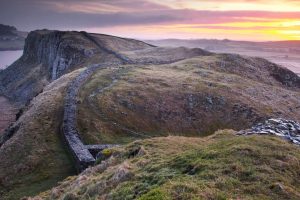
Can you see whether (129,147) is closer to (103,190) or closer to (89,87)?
(103,190)

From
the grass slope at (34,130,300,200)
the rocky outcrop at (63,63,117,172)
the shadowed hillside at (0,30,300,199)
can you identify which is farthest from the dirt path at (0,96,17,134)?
the grass slope at (34,130,300,200)

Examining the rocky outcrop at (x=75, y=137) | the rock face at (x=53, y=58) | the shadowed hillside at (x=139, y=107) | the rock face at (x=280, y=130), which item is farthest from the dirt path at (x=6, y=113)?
the rock face at (x=280, y=130)

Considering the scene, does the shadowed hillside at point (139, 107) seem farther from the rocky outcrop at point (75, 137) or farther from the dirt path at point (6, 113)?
the dirt path at point (6, 113)

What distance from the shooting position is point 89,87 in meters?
65.0

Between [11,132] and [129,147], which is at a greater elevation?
[129,147]

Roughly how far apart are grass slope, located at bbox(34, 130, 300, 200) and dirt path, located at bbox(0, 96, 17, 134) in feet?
230

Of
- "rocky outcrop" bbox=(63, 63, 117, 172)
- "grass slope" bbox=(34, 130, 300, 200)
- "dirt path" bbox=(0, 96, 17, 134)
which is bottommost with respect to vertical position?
"dirt path" bbox=(0, 96, 17, 134)

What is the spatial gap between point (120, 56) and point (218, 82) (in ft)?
154

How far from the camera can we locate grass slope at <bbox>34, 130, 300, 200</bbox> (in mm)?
16781

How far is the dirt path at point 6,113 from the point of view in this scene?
9418 cm

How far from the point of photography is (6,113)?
10988cm

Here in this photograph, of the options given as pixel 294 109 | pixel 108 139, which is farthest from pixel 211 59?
pixel 108 139

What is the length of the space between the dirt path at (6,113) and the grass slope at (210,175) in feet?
230

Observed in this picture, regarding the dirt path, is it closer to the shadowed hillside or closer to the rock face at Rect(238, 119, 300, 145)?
the shadowed hillside
